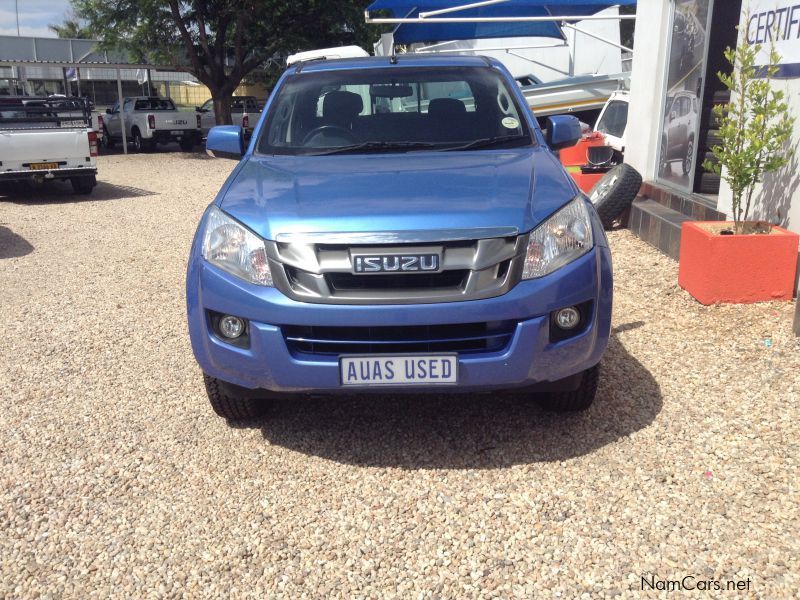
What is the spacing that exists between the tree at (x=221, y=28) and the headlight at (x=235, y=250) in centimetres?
1915

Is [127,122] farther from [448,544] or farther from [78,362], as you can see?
[448,544]

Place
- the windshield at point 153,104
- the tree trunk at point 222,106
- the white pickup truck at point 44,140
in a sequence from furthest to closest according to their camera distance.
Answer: the windshield at point 153,104 < the tree trunk at point 222,106 < the white pickup truck at point 44,140

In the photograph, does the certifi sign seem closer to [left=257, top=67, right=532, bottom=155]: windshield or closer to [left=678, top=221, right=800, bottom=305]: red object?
[left=678, top=221, right=800, bottom=305]: red object

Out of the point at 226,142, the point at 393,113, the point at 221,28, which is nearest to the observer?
the point at 393,113

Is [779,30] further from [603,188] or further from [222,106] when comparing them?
[222,106]

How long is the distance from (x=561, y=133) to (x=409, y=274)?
6.37ft

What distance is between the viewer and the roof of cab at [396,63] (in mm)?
4762

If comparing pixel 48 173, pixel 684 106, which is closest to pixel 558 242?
pixel 684 106

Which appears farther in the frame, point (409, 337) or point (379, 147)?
point (379, 147)

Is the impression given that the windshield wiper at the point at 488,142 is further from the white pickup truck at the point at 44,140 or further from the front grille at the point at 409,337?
the white pickup truck at the point at 44,140

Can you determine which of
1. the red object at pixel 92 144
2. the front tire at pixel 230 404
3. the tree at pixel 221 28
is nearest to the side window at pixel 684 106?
the front tire at pixel 230 404

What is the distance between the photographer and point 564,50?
21328 mm

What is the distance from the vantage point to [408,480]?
3328 mm

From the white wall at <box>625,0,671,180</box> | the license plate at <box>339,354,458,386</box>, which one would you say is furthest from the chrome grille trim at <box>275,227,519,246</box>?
the white wall at <box>625,0,671,180</box>
